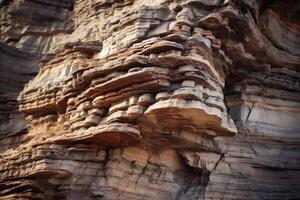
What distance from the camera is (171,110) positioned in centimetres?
1159

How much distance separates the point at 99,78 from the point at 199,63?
3.05 m

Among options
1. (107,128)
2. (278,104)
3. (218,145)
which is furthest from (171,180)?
(278,104)

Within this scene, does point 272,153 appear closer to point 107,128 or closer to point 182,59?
point 182,59

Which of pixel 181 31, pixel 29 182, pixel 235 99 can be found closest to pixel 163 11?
pixel 181 31

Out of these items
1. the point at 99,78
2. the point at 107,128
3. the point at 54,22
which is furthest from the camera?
the point at 54,22

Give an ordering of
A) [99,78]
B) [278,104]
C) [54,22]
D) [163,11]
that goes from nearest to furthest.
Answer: [99,78], [163,11], [278,104], [54,22]

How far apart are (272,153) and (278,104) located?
182 centimetres

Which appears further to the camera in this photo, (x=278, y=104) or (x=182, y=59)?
(x=278, y=104)

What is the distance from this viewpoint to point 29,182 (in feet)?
42.2

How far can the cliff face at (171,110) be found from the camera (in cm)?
1217

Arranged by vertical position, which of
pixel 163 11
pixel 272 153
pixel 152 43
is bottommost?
pixel 272 153

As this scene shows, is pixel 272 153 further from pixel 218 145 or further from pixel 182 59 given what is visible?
pixel 182 59

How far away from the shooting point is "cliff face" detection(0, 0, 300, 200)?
12.2m

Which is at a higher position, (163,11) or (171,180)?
(163,11)
